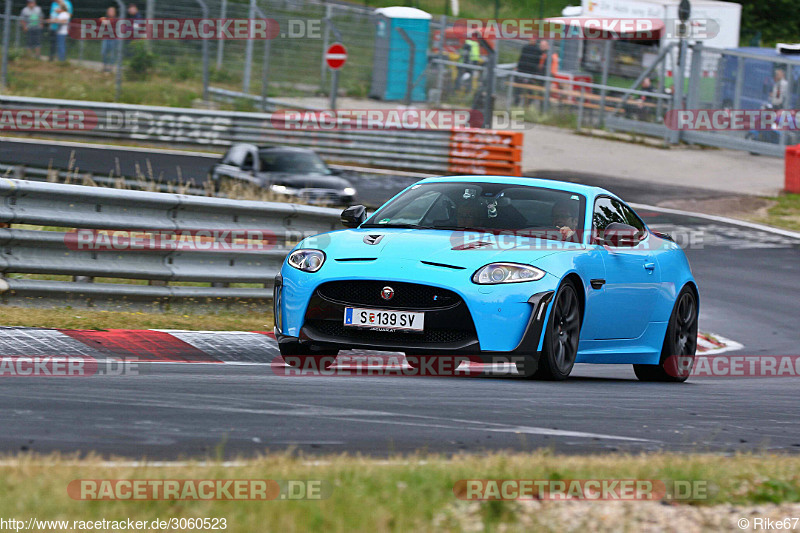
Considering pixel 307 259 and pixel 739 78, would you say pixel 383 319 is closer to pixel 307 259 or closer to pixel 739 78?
pixel 307 259

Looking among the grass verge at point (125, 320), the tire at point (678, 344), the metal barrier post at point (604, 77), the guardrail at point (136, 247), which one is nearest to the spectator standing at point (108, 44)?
the metal barrier post at point (604, 77)

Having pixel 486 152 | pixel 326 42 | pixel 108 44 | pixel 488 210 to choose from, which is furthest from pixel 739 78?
pixel 488 210

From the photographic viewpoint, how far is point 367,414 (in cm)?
564

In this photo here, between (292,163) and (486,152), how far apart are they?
20.5ft

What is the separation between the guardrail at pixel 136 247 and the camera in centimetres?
920

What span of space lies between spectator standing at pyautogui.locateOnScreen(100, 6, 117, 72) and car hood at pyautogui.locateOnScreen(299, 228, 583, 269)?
22.7m

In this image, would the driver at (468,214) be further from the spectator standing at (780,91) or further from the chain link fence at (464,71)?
the spectator standing at (780,91)

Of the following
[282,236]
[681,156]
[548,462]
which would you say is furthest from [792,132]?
[548,462]

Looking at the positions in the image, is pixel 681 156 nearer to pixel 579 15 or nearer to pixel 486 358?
pixel 579 15

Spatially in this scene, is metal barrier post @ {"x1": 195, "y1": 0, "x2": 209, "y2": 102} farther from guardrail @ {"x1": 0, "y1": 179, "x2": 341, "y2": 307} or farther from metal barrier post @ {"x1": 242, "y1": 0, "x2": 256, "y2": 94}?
guardrail @ {"x1": 0, "y1": 179, "x2": 341, "y2": 307}

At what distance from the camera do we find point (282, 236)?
36.2 ft

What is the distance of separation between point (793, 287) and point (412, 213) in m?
9.30

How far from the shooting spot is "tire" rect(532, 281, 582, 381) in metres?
7.30

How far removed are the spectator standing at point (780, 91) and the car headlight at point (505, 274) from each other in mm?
23979
